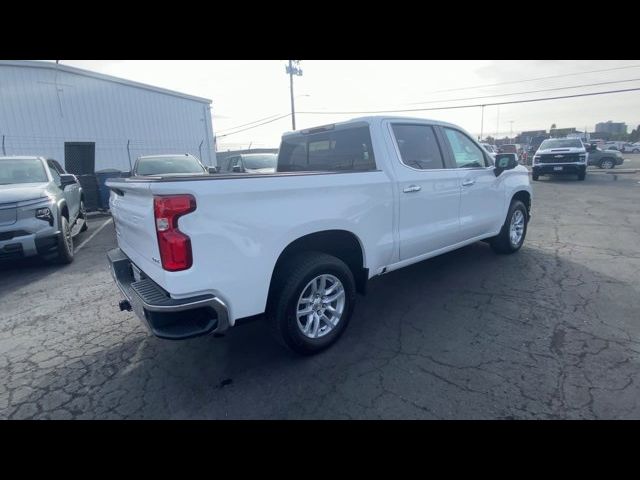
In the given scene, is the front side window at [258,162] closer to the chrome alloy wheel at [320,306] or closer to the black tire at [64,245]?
the black tire at [64,245]

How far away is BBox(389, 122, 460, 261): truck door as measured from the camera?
3529 millimetres

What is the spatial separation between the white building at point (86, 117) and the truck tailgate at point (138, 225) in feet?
35.7

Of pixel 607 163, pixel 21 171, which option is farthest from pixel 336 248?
pixel 607 163

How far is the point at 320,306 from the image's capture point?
3.04 m

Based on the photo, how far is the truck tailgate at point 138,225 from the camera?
232cm

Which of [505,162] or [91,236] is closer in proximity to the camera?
[505,162]

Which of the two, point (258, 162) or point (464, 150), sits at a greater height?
point (258, 162)

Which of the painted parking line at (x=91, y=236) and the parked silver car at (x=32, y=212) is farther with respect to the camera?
the painted parking line at (x=91, y=236)

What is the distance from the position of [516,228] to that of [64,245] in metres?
7.23

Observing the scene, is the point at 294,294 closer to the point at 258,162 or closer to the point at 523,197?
the point at 523,197

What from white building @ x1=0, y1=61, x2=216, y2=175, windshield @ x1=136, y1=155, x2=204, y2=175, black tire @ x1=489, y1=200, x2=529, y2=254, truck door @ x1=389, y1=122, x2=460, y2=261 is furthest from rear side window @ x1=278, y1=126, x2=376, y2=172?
white building @ x1=0, y1=61, x2=216, y2=175

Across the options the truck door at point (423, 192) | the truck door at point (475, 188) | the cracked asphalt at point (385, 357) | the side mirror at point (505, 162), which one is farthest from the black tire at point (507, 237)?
the truck door at point (423, 192)

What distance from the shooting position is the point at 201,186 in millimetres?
2201

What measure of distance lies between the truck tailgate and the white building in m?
10.9
